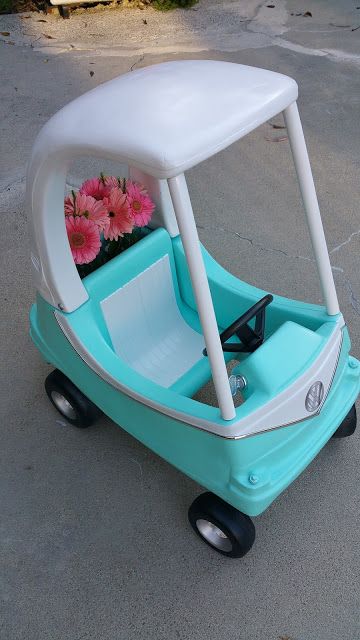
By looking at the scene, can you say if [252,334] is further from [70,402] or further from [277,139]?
[277,139]

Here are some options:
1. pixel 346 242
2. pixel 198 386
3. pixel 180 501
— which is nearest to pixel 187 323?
pixel 198 386

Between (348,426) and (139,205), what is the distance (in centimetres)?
74

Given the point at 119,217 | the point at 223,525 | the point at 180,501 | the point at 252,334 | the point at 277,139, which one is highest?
the point at 119,217

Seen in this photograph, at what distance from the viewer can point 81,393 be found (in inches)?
64.2

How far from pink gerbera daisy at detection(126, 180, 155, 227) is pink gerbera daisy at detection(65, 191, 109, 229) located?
73 millimetres

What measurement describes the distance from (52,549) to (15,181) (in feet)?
5.07

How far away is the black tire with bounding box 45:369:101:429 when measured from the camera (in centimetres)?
163

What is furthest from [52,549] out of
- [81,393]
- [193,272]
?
[193,272]

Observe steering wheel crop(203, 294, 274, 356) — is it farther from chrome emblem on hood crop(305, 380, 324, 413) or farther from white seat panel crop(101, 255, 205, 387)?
white seat panel crop(101, 255, 205, 387)

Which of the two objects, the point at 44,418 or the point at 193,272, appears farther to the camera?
the point at 44,418

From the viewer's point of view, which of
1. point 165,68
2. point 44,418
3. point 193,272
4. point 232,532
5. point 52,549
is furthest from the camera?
point 44,418

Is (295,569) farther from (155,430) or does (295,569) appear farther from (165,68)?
(165,68)

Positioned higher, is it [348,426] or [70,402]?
[70,402]

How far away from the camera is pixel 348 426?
157cm
